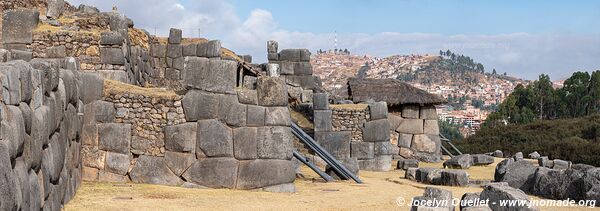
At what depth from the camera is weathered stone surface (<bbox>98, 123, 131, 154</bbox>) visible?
45.1ft

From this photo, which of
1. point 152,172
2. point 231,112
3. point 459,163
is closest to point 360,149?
point 459,163

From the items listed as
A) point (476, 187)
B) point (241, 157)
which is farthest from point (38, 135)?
point (476, 187)

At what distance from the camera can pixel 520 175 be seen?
16578 mm

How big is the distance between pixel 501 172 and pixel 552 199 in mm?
2964

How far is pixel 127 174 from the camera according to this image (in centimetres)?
1393

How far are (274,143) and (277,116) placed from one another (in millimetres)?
542

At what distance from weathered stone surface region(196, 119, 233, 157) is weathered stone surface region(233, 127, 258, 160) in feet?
0.40

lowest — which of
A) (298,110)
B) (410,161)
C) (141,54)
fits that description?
(410,161)

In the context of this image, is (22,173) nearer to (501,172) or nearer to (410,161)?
(501,172)

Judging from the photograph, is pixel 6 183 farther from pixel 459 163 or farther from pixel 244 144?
pixel 459 163

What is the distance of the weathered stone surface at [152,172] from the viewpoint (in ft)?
45.4

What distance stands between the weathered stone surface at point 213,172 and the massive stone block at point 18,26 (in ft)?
22.2

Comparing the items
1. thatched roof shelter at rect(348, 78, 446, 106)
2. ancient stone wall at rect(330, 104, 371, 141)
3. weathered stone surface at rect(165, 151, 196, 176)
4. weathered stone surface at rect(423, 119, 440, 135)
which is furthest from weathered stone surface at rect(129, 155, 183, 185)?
weathered stone surface at rect(423, 119, 440, 135)

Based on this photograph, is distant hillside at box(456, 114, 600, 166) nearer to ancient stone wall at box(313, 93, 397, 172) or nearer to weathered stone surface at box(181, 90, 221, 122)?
ancient stone wall at box(313, 93, 397, 172)
